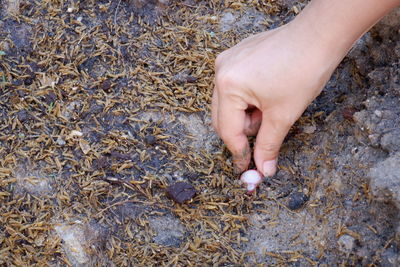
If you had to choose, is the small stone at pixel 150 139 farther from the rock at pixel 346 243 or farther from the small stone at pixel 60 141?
the rock at pixel 346 243

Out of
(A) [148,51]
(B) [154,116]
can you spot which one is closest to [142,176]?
(B) [154,116]

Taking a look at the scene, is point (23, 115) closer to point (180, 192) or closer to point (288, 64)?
point (180, 192)

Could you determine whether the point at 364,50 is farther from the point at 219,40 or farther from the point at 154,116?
the point at 154,116

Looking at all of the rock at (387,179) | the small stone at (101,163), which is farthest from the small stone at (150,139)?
the rock at (387,179)

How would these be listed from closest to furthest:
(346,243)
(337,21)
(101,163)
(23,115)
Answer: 1. (337,21)
2. (346,243)
3. (101,163)
4. (23,115)

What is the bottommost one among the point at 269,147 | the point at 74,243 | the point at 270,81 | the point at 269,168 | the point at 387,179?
the point at 74,243

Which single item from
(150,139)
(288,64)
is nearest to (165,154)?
(150,139)

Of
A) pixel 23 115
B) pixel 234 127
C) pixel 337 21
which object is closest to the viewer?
pixel 337 21

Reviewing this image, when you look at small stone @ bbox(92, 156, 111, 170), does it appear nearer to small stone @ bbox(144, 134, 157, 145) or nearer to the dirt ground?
the dirt ground
